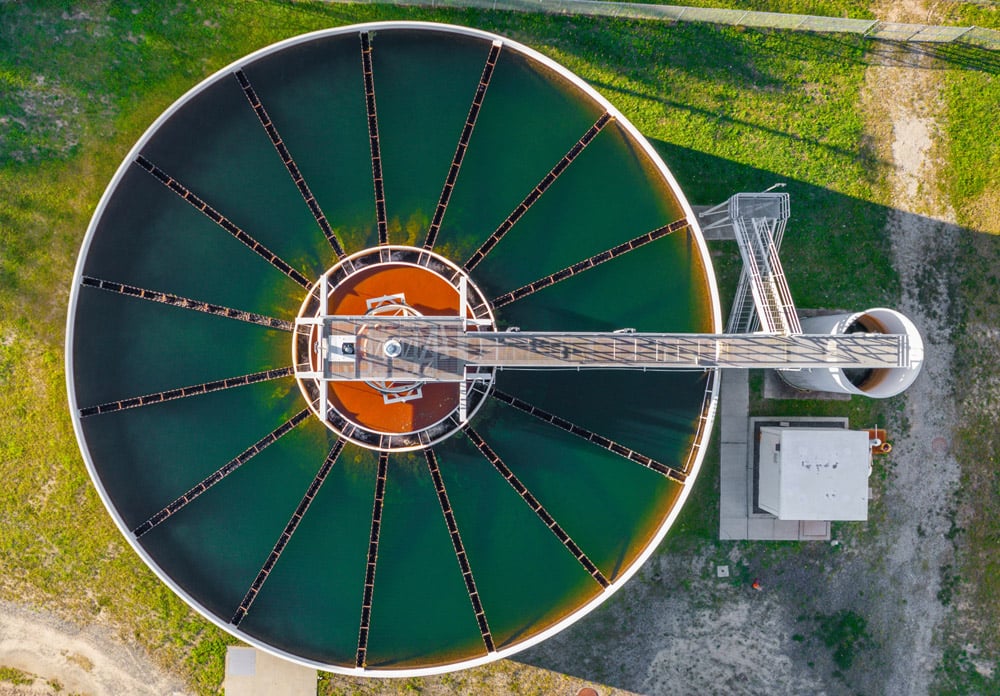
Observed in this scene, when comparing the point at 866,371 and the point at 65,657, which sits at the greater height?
the point at 866,371

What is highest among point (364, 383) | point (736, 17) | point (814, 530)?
point (736, 17)

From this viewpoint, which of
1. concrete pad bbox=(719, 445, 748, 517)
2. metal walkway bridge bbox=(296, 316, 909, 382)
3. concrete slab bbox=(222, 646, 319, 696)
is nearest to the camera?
metal walkway bridge bbox=(296, 316, 909, 382)

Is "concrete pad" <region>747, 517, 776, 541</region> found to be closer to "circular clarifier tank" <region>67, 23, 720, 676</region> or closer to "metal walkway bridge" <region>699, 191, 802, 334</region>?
"circular clarifier tank" <region>67, 23, 720, 676</region>

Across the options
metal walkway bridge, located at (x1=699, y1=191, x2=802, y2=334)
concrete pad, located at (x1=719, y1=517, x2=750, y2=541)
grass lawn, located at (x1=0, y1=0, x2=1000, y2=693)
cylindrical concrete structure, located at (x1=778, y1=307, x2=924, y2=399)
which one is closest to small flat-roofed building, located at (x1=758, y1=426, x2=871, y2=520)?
concrete pad, located at (x1=719, y1=517, x2=750, y2=541)

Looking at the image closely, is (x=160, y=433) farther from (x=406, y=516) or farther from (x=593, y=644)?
(x=593, y=644)

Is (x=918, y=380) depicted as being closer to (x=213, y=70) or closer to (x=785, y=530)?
(x=785, y=530)

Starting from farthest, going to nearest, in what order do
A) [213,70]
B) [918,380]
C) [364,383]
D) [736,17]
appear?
[918,380]
[736,17]
[213,70]
[364,383]

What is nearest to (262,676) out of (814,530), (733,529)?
(733,529)
